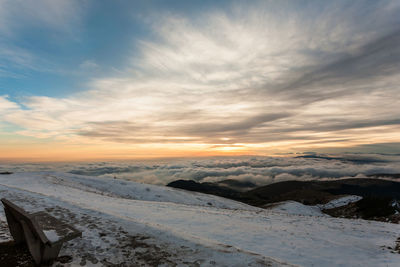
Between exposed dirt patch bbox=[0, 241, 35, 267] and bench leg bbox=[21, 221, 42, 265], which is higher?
bench leg bbox=[21, 221, 42, 265]

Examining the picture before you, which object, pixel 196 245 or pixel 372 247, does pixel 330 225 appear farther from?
pixel 196 245

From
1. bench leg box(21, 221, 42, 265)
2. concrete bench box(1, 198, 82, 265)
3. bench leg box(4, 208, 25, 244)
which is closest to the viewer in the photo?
concrete bench box(1, 198, 82, 265)

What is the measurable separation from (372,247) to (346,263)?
211 inches

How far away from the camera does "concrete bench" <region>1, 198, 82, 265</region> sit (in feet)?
20.2

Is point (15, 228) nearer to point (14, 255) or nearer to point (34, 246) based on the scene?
point (14, 255)

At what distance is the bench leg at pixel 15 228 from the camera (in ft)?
24.5

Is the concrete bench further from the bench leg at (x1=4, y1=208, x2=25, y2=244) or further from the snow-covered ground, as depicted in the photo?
the snow-covered ground

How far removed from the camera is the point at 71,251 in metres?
7.59

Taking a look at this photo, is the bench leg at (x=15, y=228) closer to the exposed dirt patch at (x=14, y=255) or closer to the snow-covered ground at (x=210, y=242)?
the exposed dirt patch at (x=14, y=255)

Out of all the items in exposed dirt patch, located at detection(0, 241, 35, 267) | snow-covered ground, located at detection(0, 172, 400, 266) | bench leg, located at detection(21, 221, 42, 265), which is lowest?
snow-covered ground, located at detection(0, 172, 400, 266)

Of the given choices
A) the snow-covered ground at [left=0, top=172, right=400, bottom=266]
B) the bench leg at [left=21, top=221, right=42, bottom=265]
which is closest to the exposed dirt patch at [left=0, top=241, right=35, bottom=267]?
the bench leg at [left=21, top=221, right=42, bottom=265]

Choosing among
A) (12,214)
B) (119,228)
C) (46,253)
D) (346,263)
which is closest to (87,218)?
(119,228)

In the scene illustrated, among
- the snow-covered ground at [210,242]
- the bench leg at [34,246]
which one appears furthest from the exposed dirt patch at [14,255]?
the snow-covered ground at [210,242]

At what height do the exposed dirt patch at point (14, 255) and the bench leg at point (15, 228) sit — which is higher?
the bench leg at point (15, 228)
